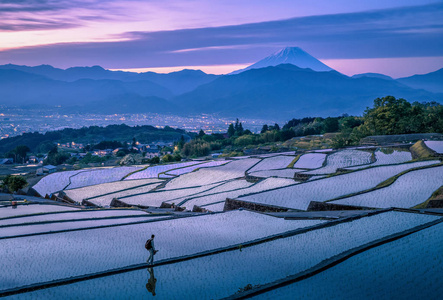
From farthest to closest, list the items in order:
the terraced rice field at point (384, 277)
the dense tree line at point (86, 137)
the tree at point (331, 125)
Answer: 1. the dense tree line at point (86, 137)
2. the tree at point (331, 125)
3. the terraced rice field at point (384, 277)

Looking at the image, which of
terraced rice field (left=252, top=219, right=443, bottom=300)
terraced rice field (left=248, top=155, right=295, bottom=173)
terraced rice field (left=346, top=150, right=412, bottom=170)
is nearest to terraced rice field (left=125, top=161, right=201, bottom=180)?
terraced rice field (left=248, top=155, right=295, bottom=173)

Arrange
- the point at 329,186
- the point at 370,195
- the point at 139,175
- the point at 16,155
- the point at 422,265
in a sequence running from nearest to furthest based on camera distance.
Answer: the point at 422,265
the point at 370,195
the point at 329,186
the point at 139,175
the point at 16,155

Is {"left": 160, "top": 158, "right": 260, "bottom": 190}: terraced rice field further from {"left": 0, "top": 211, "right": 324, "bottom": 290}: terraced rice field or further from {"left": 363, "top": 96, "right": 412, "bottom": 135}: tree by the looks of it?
{"left": 363, "top": 96, "right": 412, "bottom": 135}: tree

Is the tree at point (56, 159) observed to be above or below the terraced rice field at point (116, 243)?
below

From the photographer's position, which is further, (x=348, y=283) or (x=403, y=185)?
(x=403, y=185)

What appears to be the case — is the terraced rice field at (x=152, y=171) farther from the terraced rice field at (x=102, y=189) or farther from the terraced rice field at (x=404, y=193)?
the terraced rice field at (x=404, y=193)

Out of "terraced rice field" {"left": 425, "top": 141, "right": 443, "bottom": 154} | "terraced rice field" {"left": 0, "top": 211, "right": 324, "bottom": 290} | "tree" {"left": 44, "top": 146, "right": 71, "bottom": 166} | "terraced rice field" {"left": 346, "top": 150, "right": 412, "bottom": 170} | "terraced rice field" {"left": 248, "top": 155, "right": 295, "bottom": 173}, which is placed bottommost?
"tree" {"left": 44, "top": 146, "right": 71, "bottom": 166}

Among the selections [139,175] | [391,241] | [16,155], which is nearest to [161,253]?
[391,241]

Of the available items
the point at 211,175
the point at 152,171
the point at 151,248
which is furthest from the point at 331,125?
the point at 151,248

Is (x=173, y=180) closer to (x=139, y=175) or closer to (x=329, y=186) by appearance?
(x=139, y=175)

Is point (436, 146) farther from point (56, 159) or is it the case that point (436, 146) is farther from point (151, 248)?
point (56, 159)

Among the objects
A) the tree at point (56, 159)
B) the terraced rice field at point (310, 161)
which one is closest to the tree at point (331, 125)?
the terraced rice field at point (310, 161)
